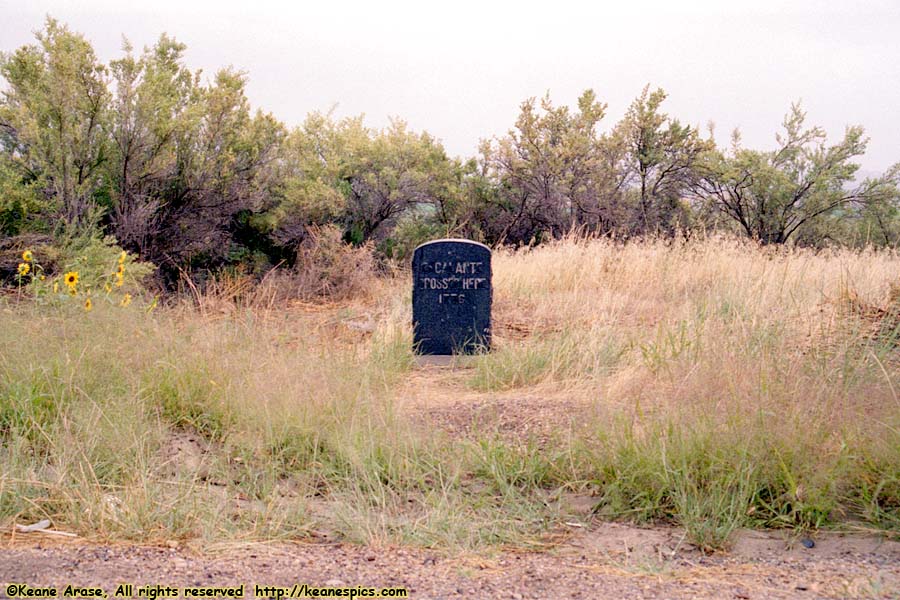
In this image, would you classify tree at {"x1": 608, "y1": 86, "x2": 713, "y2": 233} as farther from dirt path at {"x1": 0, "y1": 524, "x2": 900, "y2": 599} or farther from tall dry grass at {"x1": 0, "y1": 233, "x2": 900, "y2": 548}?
dirt path at {"x1": 0, "y1": 524, "x2": 900, "y2": 599}

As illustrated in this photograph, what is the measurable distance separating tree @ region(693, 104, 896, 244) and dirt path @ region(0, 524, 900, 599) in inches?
635

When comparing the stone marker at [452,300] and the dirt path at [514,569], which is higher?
the stone marker at [452,300]

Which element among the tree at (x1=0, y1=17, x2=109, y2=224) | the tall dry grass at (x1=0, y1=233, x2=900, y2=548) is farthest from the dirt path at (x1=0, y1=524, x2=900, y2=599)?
the tree at (x1=0, y1=17, x2=109, y2=224)

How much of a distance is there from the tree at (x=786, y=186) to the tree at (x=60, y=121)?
496 inches

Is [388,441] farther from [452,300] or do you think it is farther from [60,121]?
[60,121]

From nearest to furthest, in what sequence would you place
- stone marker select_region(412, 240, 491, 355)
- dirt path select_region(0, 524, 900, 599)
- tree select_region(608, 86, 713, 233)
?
1. dirt path select_region(0, 524, 900, 599)
2. stone marker select_region(412, 240, 491, 355)
3. tree select_region(608, 86, 713, 233)

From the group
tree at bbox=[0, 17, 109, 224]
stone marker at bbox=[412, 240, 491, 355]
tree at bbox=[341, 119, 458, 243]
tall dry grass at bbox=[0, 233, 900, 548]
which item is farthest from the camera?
tree at bbox=[341, 119, 458, 243]

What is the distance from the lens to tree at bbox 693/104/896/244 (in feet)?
61.5

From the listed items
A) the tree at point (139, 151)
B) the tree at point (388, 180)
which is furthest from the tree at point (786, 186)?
the tree at point (139, 151)

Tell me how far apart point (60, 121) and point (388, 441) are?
926cm

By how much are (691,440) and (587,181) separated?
45.7 feet

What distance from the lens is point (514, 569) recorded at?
133 inches

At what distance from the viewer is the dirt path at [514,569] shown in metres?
3.11

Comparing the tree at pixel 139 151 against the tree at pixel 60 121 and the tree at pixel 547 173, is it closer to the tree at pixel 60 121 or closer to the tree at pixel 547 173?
the tree at pixel 60 121
